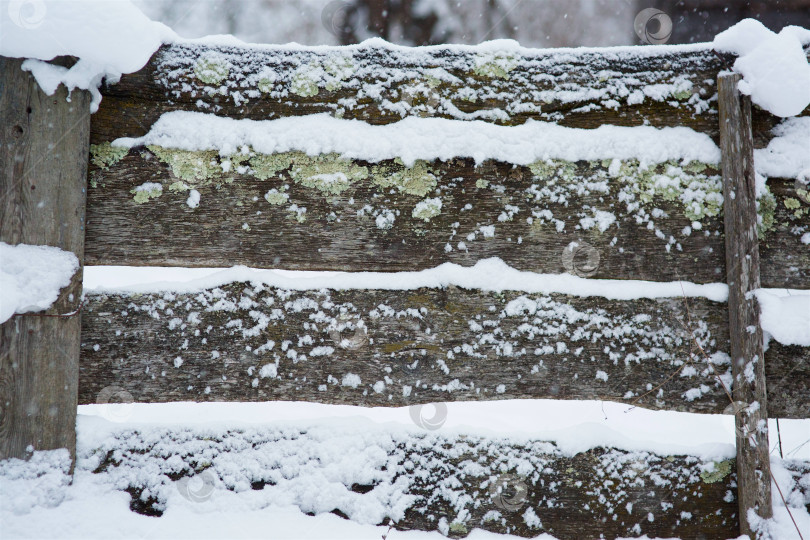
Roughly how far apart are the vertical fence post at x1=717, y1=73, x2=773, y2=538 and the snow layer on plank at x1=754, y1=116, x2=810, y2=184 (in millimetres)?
110

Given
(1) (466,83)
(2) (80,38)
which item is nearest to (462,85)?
(1) (466,83)

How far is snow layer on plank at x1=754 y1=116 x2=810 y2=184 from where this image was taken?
181cm

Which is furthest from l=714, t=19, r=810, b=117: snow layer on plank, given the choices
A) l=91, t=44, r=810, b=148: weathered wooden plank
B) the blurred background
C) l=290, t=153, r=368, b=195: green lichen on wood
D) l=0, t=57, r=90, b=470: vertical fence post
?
the blurred background

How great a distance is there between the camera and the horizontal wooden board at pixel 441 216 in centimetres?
176

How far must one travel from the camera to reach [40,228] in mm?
1668

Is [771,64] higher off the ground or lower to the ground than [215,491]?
higher

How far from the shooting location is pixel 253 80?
1801mm

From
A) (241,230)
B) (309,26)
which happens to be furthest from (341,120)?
(309,26)

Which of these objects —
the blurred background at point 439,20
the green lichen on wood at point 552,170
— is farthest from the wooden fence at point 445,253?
the blurred background at point 439,20

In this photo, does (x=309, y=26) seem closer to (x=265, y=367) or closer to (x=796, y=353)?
(x=265, y=367)

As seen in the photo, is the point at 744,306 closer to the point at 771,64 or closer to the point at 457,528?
the point at 771,64

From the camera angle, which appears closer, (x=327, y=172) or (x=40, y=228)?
(x=40, y=228)

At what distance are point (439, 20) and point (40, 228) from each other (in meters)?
5.75

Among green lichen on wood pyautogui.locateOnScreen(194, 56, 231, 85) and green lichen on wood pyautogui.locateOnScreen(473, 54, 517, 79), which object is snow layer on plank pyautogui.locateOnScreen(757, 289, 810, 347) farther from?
green lichen on wood pyautogui.locateOnScreen(194, 56, 231, 85)
